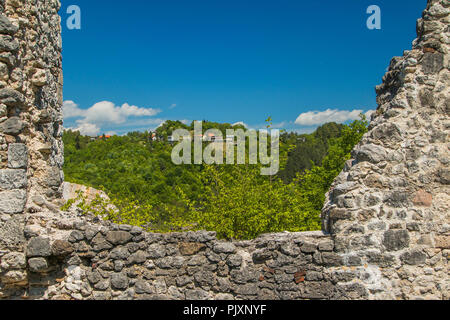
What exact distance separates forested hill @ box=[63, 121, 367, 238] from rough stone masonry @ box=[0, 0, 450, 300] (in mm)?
1468

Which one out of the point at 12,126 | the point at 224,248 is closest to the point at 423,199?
the point at 224,248

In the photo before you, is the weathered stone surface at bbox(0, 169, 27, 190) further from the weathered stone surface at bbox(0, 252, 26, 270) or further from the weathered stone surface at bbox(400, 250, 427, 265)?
the weathered stone surface at bbox(400, 250, 427, 265)

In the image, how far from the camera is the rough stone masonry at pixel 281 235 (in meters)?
4.17

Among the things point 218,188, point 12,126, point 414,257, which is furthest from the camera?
point 218,188

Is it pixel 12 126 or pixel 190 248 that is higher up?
pixel 12 126

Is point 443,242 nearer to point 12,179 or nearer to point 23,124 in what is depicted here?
point 12,179

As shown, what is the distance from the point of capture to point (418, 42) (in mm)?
4707

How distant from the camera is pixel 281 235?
470cm

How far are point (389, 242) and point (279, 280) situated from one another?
58.5 inches

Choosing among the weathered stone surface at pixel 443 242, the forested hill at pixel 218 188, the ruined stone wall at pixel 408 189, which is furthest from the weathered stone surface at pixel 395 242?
the forested hill at pixel 218 188

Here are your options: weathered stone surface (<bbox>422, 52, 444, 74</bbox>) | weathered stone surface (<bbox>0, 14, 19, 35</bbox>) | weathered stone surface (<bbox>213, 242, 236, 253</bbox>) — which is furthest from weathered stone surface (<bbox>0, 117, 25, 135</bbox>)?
weathered stone surface (<bbox>422, 52, 444, 74</bbox>)

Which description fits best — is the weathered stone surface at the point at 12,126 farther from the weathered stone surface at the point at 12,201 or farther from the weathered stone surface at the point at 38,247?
the weathered stone surface at the point at 38,247

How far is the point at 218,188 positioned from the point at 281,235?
4481 mm

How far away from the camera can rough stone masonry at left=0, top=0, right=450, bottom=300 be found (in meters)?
4.17
